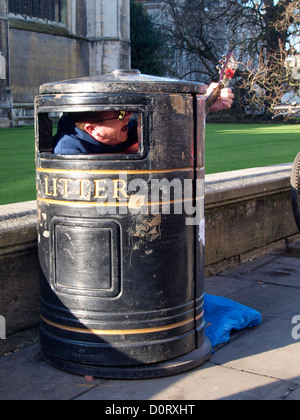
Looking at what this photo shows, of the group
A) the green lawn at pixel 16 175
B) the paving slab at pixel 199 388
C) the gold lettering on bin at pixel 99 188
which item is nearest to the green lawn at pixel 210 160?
the green lawn at pixel 16 175

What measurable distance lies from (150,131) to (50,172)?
58 centimetres

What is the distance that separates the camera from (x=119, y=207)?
10.3 feet

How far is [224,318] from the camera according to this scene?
158 inches

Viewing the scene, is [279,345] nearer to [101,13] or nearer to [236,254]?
[236,254]

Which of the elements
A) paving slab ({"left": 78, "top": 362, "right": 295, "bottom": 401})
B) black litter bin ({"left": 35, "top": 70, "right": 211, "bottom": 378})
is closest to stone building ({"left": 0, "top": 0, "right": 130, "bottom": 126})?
black litter bin ({"left": 35, "top": 70, "right": 211, "bottom": 378})

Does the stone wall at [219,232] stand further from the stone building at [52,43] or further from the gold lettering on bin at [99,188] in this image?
the stone building at [52,43]

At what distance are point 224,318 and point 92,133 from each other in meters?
1.52

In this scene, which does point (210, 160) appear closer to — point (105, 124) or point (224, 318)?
point (224, 318)

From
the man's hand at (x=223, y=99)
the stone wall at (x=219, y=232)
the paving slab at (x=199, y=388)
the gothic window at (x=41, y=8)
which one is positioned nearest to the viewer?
the paving slab at (x=199, y=388)

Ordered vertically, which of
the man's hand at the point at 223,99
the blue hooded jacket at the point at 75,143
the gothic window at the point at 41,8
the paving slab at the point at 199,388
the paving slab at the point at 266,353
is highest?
the gothic window at the point at 41,8

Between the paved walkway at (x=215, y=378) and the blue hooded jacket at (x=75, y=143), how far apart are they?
1.23 m

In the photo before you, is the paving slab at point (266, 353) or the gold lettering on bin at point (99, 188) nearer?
the gold lettering on bin at point (99, 188)

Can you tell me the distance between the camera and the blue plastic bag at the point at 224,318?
153 inches

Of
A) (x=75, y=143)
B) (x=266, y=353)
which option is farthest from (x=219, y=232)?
(x=75, y=143)
